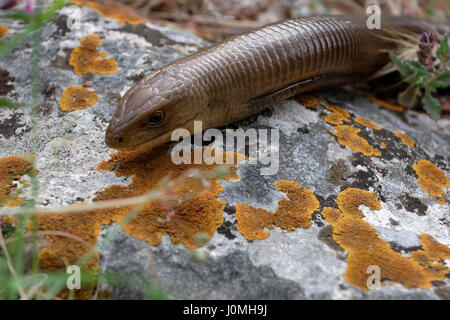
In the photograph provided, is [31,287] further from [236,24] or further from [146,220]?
[236,24]

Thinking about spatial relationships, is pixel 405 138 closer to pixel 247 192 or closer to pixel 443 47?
pixel 443 47

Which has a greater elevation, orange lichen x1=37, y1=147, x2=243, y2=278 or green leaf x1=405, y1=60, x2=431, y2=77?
green leaf x1=405, y1=60, x2=431, y2=77

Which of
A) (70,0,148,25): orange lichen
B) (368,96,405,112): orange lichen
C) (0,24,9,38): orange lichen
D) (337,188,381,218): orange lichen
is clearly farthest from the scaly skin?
(0,24,9,38): orange lichen

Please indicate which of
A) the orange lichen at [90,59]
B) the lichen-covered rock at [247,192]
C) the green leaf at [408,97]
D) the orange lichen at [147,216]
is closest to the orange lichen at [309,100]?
the lichen-covered rock at [247,192]

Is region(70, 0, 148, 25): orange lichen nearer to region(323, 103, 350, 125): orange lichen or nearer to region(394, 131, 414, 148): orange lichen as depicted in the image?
region(323, 103, 350, 125): orange lichen

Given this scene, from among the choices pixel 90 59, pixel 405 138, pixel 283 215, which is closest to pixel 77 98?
pixel 90 59

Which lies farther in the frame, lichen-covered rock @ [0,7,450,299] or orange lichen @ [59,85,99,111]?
orange lichen @ [59,85,99,111]

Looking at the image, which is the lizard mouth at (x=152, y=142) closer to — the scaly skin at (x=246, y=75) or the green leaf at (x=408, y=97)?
the scaly skin at (x=246, y=75)
